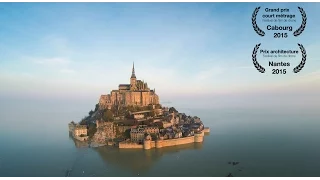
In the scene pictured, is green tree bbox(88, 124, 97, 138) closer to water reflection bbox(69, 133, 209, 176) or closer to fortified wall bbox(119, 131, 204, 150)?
water reflection bbox(69, 133, 209, 176)

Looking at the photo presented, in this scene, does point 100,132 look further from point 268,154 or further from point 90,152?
point 268,154

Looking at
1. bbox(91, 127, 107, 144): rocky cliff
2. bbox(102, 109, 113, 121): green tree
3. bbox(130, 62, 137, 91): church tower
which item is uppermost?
bbox(130, 62, 137, 91): church tower

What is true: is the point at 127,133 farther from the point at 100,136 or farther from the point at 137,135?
the point at 100,136

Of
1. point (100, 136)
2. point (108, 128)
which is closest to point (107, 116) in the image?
point (108, 128)

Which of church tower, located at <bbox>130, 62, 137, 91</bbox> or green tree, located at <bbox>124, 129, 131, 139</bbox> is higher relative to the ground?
church tower, located at <bbox>130, 62, 137, 91</bbox>

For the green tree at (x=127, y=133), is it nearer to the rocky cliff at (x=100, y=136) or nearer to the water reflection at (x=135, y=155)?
the rocky cliff at (x=100, y=136)

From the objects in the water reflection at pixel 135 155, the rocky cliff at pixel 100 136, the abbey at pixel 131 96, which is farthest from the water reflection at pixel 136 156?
the abbey at pixel 131 96

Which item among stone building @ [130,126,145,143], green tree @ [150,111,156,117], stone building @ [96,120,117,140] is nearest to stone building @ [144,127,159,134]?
Answer: stone building @ [130,126,145,143]
